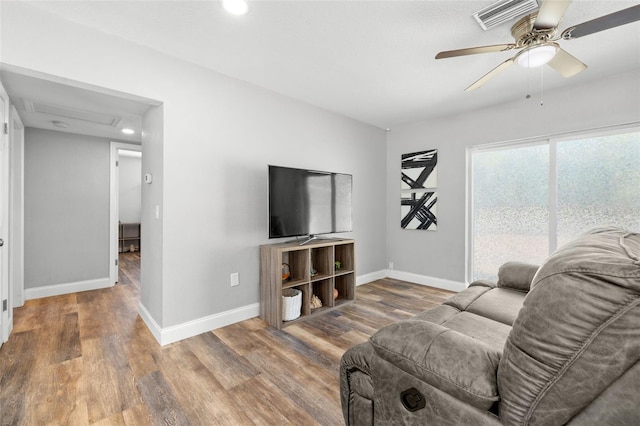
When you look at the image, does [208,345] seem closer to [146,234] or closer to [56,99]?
[146,234]

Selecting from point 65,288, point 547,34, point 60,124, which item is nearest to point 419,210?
point 547,34

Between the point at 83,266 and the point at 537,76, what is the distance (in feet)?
19.6

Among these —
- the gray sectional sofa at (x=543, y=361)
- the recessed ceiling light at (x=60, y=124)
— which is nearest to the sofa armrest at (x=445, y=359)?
the gray sectional sofa at (x=543, y=361)

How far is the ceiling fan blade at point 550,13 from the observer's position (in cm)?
144

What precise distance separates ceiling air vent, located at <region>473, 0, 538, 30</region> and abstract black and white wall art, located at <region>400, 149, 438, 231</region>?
2.23 m

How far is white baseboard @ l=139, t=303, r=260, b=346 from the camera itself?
7.96ft

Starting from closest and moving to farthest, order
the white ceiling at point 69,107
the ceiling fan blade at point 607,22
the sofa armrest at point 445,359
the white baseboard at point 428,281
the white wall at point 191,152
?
the sofa armrest at point 445,359 → the ceiling fan blade at point 607,22 → the white wall at point 191,152 → the white ceiling at point 69,107 → the white baseboard at point 428,281

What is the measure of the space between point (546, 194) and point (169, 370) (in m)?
4.08

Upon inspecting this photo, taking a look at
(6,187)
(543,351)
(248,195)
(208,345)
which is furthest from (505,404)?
(6,187)

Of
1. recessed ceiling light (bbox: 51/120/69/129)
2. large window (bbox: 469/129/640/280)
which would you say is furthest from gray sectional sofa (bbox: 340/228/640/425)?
recessed ceiling light (bbox: 51/120/69/129)

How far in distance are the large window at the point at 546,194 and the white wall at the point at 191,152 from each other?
8.28ft

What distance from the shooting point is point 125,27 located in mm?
2066

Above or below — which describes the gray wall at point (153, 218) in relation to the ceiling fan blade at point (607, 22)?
below

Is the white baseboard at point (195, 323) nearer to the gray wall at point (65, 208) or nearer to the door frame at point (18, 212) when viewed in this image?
the door frame at point (18, 212)
